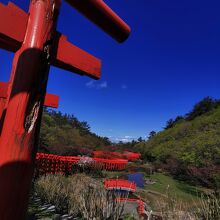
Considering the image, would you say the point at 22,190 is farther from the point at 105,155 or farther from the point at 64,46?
the point at 105,155

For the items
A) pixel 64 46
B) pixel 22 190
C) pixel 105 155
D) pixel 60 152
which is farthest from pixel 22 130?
pixel 105 155

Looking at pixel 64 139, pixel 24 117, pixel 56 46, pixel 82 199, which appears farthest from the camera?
pixel 64 139

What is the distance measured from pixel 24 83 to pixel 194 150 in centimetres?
1593

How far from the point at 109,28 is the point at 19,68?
736 millimetres

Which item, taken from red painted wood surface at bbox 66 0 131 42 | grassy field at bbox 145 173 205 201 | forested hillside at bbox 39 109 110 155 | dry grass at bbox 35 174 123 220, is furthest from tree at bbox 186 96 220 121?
red painted wood surface at bbox 66 0 131 42

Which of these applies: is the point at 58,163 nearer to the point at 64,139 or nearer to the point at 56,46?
the point at 64,139

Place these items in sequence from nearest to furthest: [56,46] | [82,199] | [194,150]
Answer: [56,46] < [82,199] < [194,150]

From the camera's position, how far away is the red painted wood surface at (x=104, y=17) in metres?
1.42

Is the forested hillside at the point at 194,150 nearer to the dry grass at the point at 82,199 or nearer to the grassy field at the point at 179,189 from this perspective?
the grassy field at the point at 179,189

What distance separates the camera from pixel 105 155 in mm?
23062

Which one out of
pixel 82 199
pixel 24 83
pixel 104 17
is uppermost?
pixel 104 17

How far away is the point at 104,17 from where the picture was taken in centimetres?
151

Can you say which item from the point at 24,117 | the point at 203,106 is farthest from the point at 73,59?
the point at 203,106

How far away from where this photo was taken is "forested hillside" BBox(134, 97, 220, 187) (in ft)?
32.4
